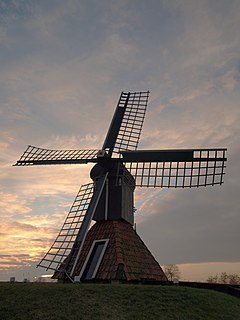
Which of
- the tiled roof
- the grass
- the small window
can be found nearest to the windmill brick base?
the tiled roof

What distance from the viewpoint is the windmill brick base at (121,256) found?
23.4 metres

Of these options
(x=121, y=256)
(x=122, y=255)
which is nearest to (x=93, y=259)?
(x=122, y=255)

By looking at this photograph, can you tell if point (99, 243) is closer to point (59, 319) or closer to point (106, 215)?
point (106, 215)

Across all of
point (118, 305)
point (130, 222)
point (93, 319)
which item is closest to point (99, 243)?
point (130, 222)

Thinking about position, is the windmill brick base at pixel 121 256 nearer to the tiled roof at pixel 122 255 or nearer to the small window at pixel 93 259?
the tiled roof at pixel 122 255

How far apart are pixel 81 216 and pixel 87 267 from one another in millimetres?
3795

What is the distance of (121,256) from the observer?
24.0 m

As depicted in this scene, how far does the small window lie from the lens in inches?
978

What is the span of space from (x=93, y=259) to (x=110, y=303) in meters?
8.44

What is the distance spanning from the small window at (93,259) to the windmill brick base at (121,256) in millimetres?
222

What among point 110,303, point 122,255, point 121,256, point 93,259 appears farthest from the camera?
point 93,259

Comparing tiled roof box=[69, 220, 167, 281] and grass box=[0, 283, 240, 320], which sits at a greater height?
tiled roof box=[69, 220, 167, 281]

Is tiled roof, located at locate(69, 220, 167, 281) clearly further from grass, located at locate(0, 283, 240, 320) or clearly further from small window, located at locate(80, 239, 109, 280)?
grass, located at locate(0, 283, 240, 320)

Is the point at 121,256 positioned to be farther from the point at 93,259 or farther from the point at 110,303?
the point at 110,303
